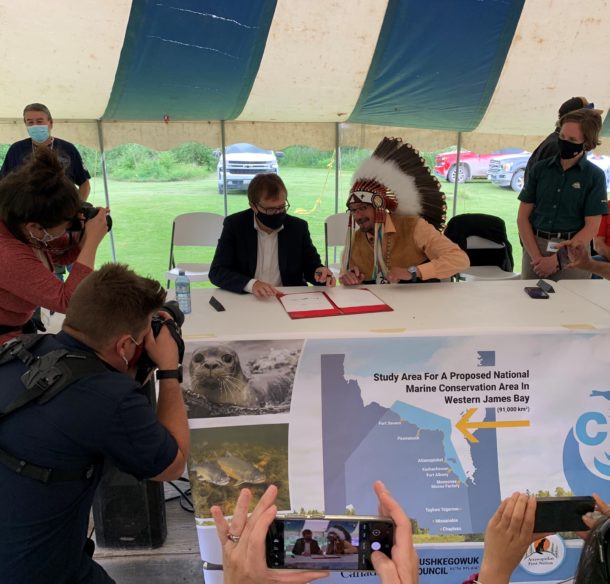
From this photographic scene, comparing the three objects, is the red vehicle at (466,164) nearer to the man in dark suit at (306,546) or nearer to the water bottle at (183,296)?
the water bottle at (183,296)

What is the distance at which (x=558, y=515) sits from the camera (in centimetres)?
90

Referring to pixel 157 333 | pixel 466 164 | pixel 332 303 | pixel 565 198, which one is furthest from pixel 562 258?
pixel 466 164

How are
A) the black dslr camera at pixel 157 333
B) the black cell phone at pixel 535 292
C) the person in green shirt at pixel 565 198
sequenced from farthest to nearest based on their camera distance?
the person in green shirt at pixel 565 198, the black cell phone at pixel 535 292, the black dslr camera at pixel 157 333

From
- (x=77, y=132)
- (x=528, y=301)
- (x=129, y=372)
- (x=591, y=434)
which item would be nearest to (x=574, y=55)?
(x=528, y=301)

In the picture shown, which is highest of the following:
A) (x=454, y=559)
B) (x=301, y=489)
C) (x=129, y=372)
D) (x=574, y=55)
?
(x=574, y=55)

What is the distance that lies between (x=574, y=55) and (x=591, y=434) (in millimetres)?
3942

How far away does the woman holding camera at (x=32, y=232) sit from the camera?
69.3 inches

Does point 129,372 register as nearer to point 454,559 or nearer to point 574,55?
point 454,559

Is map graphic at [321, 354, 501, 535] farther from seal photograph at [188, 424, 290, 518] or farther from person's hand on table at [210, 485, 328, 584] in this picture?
person's hand on table at [210, 485, 328, 584]

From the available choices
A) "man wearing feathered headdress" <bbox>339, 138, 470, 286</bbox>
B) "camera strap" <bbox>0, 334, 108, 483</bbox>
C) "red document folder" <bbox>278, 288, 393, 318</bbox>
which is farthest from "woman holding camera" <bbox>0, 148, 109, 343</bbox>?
"man wearing feathered headdress" <bbox>339, 138, 470, 286</bbox>

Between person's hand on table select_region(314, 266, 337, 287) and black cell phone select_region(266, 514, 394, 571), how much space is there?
1.73 m

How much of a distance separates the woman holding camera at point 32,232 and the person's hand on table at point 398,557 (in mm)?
1397

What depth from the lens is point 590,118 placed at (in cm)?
292

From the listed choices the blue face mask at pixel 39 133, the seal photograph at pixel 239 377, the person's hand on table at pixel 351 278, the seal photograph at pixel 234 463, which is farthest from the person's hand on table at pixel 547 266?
the blue face mask at pixel 39 133
